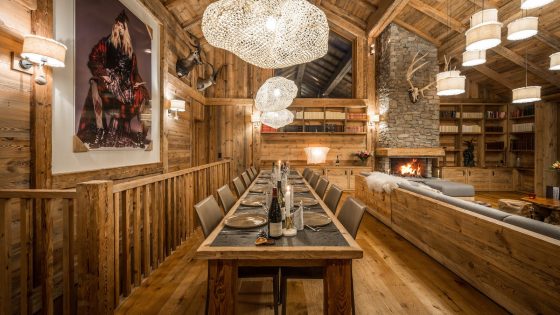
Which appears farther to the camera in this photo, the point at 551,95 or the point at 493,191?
the point at 493,191

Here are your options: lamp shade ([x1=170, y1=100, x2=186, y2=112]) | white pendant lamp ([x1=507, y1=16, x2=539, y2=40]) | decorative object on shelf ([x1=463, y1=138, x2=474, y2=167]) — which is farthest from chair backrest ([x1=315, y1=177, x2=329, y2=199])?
decorative object on shelf ([x1=463, y1=138, x2=474, y2=167])

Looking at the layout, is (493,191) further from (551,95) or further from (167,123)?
(167,123)

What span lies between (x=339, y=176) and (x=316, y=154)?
0.91 m

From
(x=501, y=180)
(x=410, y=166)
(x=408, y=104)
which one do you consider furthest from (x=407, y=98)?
(x=501, y=180)

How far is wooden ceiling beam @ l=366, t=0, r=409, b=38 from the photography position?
19.2ft

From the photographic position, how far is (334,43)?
9016 millimetres

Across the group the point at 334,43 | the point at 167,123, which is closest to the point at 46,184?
the point at 167,123

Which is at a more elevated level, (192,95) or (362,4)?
(362,4)

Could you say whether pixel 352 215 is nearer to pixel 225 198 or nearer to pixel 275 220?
pixel 275 220

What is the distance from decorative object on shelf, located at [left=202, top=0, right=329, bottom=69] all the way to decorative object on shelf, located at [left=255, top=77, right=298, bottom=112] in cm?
138

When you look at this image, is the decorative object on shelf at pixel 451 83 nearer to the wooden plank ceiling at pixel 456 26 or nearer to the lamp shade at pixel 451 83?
the lamp shade at pixel 451 83

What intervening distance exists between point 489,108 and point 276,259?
9669mm

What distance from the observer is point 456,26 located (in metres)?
6.28

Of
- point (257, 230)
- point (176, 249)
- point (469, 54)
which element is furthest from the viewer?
point (469, 54)
